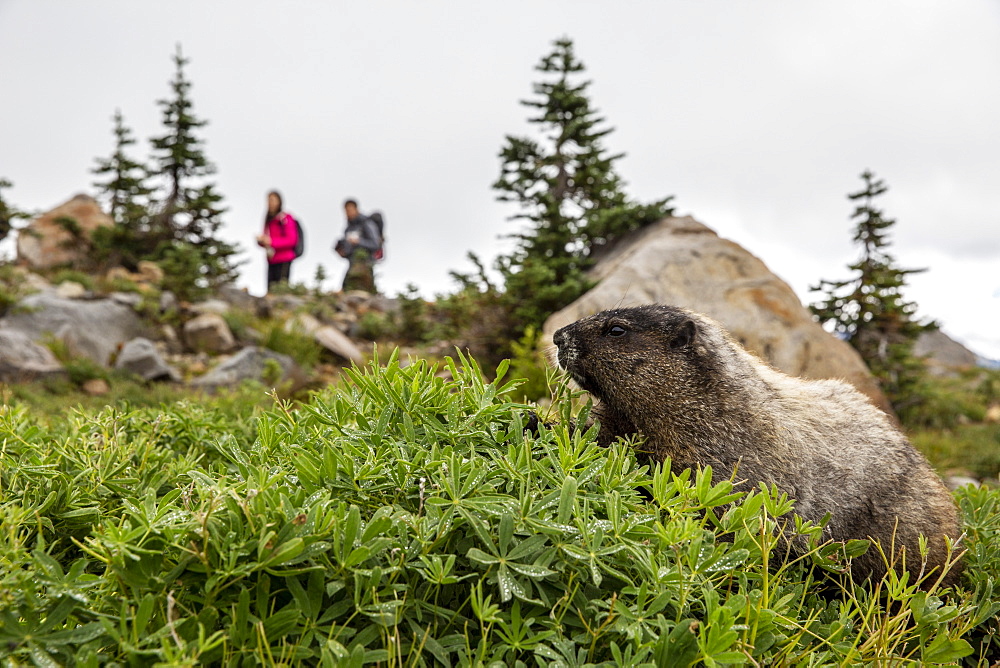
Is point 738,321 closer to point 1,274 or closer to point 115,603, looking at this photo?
point 115,603

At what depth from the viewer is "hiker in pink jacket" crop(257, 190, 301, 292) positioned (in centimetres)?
2333

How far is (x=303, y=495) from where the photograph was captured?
1639mm

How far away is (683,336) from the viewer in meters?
3.37

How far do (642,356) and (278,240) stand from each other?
2242 centimetres

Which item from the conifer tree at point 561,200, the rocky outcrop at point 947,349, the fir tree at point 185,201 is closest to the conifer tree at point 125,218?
the fir tree at point 185,201

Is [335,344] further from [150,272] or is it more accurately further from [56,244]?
[56,244]

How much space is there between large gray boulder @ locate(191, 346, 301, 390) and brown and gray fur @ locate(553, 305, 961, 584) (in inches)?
400

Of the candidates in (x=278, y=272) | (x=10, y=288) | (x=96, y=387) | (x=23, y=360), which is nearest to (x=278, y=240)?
(x=278, y=272)

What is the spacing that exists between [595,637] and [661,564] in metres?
0.28

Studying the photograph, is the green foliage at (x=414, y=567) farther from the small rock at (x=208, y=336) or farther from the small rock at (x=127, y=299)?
the small rock at (x=127, y=299)

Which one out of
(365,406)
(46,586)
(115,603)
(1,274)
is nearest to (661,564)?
(365,406)

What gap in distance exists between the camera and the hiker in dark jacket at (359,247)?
961 inches

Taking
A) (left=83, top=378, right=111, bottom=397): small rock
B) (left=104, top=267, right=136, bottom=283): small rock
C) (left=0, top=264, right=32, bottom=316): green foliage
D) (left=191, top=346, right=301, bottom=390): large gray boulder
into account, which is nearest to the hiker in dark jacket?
(left=104, top=267, right=136, bottom=283): small rock

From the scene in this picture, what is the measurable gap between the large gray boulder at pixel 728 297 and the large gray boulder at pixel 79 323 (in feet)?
36.0
